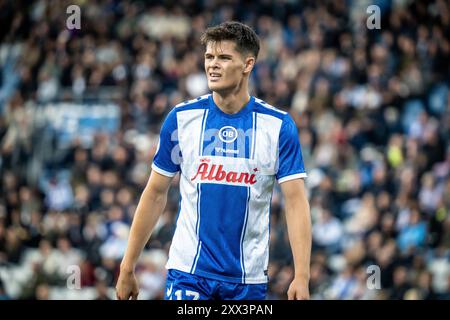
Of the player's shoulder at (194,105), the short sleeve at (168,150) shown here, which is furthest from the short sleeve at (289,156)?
the short sleeve at (168,150)

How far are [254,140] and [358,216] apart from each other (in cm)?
884

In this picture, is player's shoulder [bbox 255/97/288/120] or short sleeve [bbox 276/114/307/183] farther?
player's shoulder [bbox 255/97/288/120]

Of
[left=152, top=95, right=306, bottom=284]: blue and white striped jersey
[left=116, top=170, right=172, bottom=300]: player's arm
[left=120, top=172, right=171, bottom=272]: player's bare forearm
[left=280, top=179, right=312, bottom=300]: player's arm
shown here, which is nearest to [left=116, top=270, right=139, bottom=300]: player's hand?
[left=116, top=170, right=172, bottom=300]: player's arm

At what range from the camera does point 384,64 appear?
18.2 m

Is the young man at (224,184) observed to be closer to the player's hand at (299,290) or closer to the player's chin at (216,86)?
the player's chin at (216,86)

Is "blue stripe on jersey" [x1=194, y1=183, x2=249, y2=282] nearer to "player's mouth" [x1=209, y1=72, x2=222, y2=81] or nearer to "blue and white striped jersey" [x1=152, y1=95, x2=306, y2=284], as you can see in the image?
"blue and white striped jersey" [x1=152, y1=95, x2=306, y2=284]

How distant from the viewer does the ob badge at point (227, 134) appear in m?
6.54

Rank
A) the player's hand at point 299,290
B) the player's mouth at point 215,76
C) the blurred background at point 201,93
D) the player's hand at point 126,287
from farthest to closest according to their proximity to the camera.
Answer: the blurred background at point 201,93
the player's mouth at point 215,76
the player's hand at point 126,287
the player's hand at point 299,290

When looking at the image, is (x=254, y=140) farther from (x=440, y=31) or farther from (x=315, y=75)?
(x=440, y=31)

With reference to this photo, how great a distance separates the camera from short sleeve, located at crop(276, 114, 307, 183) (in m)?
6.41

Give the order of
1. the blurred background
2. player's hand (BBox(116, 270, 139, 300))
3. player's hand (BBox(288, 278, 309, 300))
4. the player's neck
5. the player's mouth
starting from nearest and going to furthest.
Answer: player's hand (BBox(288, 278, 309, 300)) < player's hand (BBox(116, 270, 139, 300)) < the player's mouth < the player's neck < the blurred background

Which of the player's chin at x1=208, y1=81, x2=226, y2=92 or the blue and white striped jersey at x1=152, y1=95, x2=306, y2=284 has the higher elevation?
the player's chin at x1=208, y1=81, x2=226, y2=92

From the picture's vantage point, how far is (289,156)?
645cm
